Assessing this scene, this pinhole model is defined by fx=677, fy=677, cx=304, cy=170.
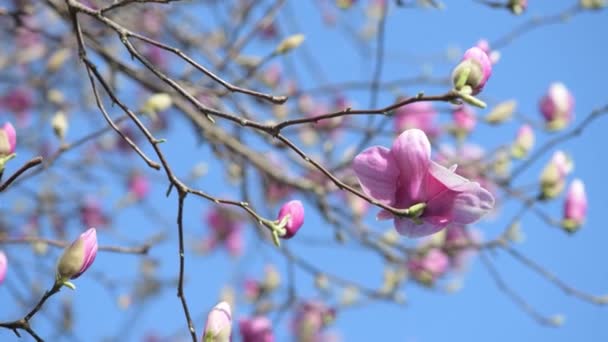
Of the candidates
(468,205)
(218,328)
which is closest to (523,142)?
(468,205)

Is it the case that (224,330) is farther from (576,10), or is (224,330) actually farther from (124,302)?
(124,302)

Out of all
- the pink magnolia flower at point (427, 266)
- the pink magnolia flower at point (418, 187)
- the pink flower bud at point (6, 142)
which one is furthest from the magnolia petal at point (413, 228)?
the pink magnolia flower at point (427, 266)

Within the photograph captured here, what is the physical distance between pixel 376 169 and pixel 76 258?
15.2 inches

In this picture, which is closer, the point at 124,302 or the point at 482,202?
the point at 482,202

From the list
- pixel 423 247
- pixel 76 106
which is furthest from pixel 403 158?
pixel 76 106

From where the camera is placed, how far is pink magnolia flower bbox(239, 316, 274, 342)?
141cm

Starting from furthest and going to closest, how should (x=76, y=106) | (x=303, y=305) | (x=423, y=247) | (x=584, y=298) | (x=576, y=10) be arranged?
(x=76, y=106)
(x=303, y=305)
(x=423, y=247)
(x=576, y=10)
(x=584, y=298)

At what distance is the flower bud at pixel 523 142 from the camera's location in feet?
5.25

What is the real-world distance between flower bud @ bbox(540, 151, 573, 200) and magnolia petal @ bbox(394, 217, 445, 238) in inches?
26.8

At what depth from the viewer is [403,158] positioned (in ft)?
2.74

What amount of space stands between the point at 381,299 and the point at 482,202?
3.40 feet

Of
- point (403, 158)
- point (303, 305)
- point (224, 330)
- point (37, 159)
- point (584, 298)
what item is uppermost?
point (37, 159)

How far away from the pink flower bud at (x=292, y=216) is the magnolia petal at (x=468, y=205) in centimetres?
22

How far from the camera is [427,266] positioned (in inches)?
92.3
